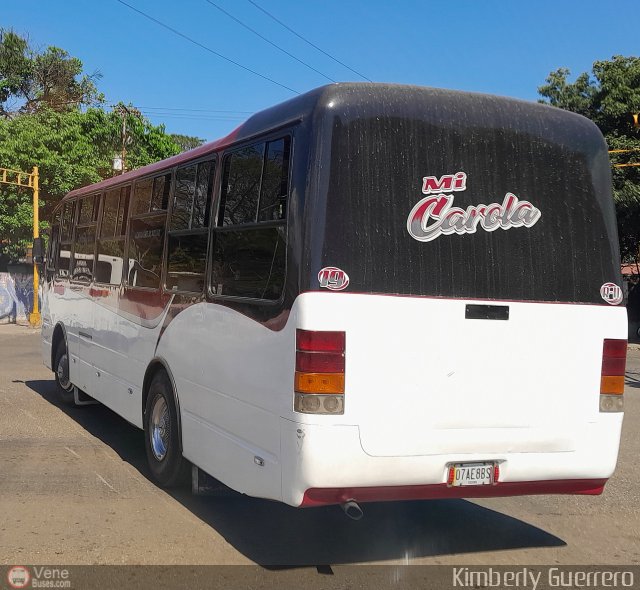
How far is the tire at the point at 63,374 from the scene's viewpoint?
999 centimetres

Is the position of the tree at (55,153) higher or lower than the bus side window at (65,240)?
higher

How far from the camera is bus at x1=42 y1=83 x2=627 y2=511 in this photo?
4.30m

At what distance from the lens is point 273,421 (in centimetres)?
447

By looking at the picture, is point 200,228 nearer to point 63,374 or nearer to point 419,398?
point 419,398

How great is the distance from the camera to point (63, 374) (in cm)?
1013

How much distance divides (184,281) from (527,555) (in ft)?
10.4

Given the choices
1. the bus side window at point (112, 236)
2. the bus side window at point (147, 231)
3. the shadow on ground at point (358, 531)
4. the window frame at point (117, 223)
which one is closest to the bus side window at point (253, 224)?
the bus side window at point (147, 231)

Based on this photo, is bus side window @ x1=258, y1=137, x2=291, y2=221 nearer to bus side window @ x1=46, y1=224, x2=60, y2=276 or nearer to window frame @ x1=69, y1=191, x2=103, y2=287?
window frame @ x1=69, y1=191, x2=103, y2=287

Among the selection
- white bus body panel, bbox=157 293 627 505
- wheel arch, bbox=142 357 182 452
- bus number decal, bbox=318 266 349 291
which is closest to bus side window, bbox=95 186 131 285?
wheel arch, bbox=142 357 182 452

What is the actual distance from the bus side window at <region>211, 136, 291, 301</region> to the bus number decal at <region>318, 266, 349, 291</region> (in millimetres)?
308

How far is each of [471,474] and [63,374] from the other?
278 inches

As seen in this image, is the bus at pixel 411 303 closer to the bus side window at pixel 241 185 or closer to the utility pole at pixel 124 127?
the bus side window at pixel 241 185

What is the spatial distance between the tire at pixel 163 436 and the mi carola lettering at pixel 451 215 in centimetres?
263

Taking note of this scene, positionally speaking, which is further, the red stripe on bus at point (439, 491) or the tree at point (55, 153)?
the tree at point (55, 153)
